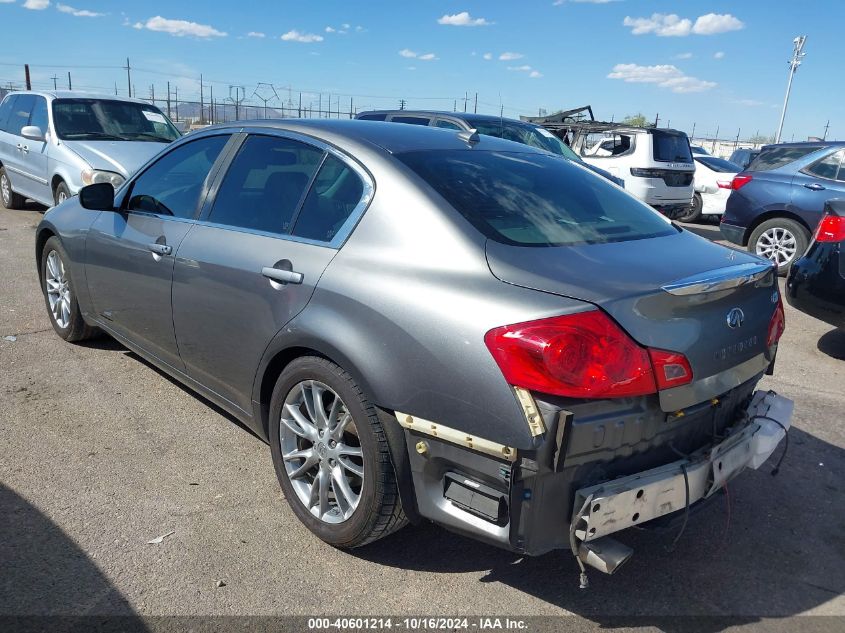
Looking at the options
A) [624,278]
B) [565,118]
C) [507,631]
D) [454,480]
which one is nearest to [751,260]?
[624,278]

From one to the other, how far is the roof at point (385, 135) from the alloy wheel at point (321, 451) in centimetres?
107

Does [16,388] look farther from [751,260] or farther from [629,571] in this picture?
[751,260]

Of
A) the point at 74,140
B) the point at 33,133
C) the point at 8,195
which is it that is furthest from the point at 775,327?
the point at 8,195

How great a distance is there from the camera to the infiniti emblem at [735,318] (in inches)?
97.0

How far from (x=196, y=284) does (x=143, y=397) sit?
124cm

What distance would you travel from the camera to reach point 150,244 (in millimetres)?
3744

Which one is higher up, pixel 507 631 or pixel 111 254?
pixel 111 254

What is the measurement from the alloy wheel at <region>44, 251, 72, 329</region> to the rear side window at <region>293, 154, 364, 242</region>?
2.70 m

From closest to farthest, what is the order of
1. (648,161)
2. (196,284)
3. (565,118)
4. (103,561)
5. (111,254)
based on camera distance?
(103,561)
(196,284)
(111,254)
(648,161)
(565,118)

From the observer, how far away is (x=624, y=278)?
235 cm

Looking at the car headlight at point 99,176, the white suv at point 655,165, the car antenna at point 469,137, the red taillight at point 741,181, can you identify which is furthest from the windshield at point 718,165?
the car antenna at point 469,137

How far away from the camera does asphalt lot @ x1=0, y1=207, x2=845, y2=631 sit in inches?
101

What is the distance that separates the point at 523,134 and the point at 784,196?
158 inches

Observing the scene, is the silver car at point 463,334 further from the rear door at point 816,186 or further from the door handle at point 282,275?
the rear door at point 816,186
